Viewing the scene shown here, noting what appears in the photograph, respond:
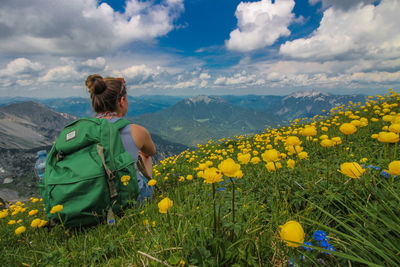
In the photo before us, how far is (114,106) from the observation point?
11.9 feet

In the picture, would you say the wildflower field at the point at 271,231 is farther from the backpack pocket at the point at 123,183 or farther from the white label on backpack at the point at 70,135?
the white label on backpack at the point at 70,135

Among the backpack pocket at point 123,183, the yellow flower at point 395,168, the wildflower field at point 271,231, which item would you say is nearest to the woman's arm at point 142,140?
the backpack pocket at point 123,183

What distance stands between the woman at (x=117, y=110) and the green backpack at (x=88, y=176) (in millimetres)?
379

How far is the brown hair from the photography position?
136 inches

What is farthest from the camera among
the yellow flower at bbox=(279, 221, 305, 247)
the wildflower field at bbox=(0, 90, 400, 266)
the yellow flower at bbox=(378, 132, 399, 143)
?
the yellow flower at bbox=(378, 132, 399, 143)

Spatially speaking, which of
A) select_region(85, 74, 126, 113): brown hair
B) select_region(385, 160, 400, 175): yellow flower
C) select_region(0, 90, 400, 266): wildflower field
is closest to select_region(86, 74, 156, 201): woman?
select_region(85, 74, 126, 113): brown hair

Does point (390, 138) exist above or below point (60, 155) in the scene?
above

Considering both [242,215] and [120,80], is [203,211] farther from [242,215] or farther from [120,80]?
[120,80]

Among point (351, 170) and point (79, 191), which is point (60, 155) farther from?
point (351, 170)

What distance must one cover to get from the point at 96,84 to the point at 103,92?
0.18 metres

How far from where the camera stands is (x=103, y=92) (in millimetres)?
3512

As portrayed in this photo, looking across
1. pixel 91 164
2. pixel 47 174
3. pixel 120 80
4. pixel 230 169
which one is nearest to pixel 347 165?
pixel 230 169

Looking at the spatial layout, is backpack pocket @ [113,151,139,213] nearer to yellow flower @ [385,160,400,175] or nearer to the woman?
the woman

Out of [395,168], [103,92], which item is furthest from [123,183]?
[395,168]
